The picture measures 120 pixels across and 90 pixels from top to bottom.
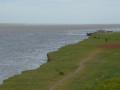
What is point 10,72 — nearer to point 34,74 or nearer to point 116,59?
point 34,74

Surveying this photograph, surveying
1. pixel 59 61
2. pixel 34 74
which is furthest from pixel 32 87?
pixel 59 61

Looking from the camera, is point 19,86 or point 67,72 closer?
point 19,86

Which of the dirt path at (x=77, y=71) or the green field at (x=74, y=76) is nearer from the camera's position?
the green field at (x=74, y=76)

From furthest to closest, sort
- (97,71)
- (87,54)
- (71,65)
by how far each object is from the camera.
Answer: (87,54), (71,65), (97,71)

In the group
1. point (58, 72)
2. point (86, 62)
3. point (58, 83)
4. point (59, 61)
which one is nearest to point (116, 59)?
point (86, 62)

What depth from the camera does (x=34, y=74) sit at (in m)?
30.8

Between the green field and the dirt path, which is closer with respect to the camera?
the green field

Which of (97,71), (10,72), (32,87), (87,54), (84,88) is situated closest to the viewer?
(84,88)

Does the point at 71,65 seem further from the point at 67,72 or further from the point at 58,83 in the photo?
the point at 58,83

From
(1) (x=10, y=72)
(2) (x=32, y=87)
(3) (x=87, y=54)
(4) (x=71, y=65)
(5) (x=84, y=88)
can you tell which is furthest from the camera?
(3) (x=87, y=54)

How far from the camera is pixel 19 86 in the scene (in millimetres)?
26234

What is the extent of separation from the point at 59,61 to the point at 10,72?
13.9ft

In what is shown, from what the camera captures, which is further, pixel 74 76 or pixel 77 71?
pixel 77 71

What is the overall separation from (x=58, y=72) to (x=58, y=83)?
4222 mm
